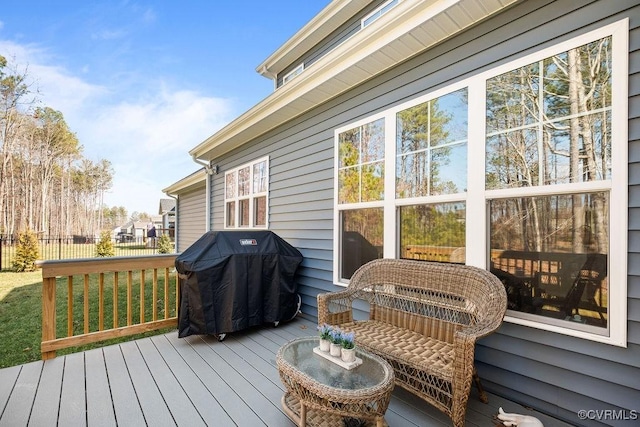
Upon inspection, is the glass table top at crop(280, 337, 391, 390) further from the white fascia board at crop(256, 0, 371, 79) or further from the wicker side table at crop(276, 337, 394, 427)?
the white fascia board at crop(256, 0, 371, 79)

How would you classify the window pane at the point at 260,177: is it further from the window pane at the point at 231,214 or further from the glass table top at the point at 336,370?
the glass table top at the point at 336,370

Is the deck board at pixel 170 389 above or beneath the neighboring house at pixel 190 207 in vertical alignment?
beneath

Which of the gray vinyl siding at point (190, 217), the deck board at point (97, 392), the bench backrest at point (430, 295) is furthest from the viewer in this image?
the gray vinyl siding at point (190, 217)

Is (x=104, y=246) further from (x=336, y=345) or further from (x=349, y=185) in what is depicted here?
(x=336, y=345)

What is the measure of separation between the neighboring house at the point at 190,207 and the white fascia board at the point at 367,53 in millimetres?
4300

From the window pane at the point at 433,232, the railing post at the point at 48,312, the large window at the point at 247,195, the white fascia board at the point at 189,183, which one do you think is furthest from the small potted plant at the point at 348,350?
the white fascia board at the point at 189,183

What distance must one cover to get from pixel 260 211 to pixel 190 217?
6.08 metres

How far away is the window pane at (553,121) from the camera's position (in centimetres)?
189

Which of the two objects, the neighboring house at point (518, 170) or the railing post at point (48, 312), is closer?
the neighboring house at point (518, 170)

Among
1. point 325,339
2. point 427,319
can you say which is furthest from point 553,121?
point 325,339

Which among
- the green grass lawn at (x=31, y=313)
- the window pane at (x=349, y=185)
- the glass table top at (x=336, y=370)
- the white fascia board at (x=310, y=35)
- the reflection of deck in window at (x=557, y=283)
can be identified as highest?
the white fascia board at (x=310, y=35)

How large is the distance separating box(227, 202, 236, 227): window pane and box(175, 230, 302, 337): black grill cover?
286 centimetres

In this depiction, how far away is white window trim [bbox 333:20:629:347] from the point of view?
1768 millimetres

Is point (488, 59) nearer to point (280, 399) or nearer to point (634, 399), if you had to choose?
point (634, 399)
